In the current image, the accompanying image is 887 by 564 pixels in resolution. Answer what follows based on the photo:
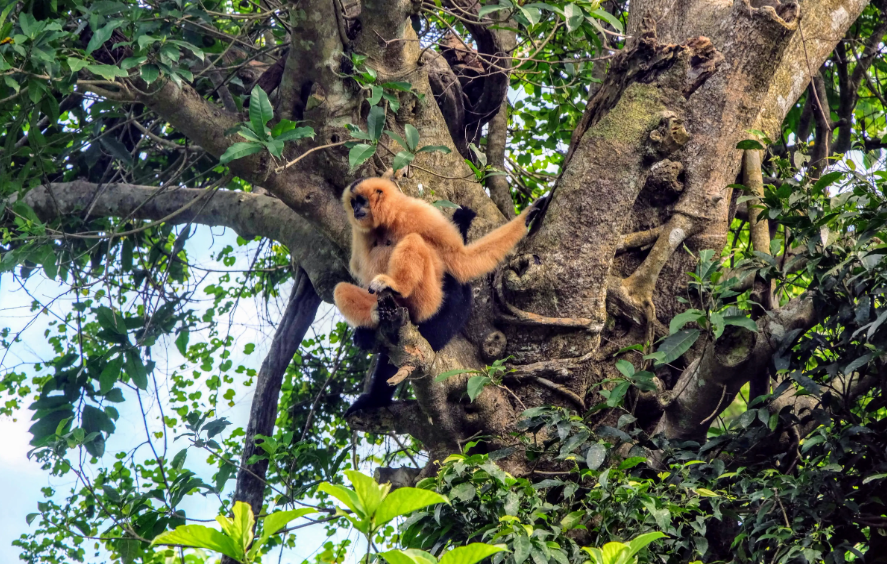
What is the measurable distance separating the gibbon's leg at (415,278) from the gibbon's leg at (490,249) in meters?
0.12

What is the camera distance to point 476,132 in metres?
5.25

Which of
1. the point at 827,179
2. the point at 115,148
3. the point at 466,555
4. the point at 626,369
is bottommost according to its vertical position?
the point at 466,555

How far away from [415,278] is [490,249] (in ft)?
1.46

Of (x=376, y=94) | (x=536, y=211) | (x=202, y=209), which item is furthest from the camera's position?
(x=202, y=209)

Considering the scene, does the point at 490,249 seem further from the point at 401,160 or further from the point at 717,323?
the point at 717,323

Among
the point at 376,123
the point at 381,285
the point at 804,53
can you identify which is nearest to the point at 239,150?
the point at 376,123

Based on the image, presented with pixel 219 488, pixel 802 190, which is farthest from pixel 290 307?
pixel 802 190

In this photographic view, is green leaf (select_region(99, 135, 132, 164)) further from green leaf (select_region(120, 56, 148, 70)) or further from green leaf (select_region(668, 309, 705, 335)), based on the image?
green leaf (select_region(668, 309, 705, 335))

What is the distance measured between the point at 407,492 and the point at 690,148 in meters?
3.31

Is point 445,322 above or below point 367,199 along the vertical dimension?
below

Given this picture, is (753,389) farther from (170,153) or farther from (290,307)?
(170,153)

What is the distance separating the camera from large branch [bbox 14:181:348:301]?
4719mm

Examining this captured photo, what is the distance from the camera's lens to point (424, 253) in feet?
12.1

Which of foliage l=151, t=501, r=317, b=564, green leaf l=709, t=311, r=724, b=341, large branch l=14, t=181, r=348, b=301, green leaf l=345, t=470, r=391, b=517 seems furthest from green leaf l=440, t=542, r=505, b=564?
large branch l=14, t=181, r=348, b=301
